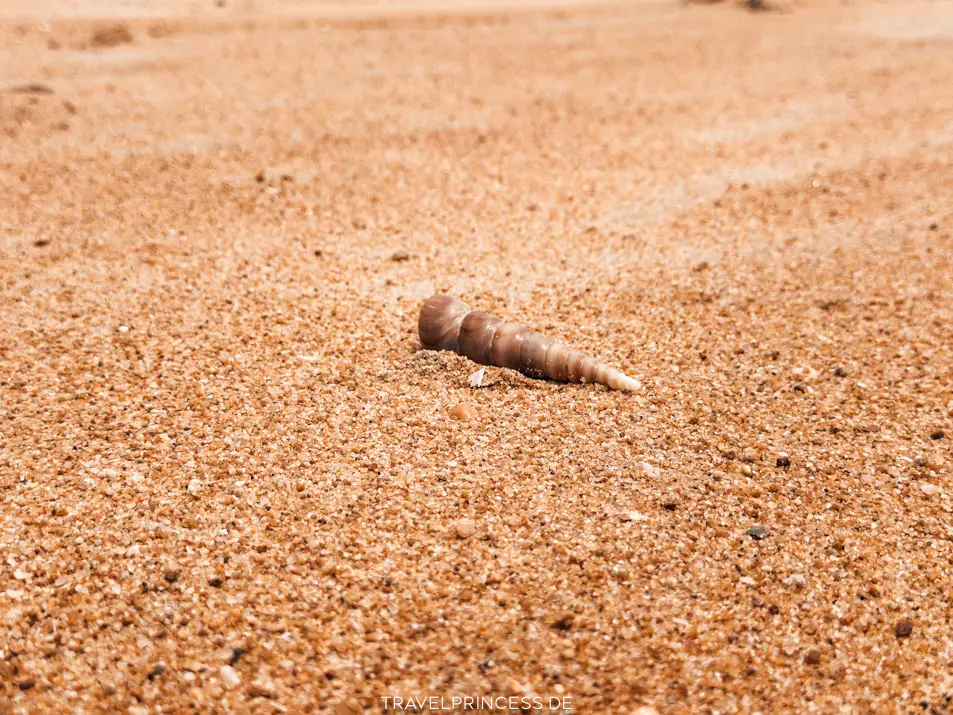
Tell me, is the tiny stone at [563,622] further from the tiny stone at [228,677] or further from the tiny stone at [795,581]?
the tiny stone at [228,677]

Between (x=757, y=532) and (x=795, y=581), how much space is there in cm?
28

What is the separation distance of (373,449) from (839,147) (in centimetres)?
685

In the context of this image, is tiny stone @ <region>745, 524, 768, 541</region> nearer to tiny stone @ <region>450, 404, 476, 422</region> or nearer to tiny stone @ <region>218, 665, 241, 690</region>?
tiny stone @ <region>450, 404, 476, 422</region>

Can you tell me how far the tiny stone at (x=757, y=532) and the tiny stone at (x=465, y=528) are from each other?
1171mm

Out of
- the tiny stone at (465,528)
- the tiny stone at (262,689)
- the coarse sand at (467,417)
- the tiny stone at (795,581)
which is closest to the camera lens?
the tiny stone at (262,689)

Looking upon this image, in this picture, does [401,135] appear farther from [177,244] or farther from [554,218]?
[177,244]

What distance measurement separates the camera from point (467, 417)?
13.2ft

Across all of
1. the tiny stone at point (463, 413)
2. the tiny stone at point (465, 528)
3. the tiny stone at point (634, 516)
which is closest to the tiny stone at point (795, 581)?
the tiny stone at point (634, 516)

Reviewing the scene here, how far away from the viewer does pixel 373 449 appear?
3.85 meters

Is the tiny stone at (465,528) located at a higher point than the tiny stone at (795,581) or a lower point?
higher

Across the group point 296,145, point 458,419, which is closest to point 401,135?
point 296,145

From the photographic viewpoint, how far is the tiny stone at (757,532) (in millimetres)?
3359

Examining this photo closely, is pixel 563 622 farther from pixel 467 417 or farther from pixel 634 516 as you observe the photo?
pixel 467 417

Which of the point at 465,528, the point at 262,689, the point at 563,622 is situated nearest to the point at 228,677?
the point at 262,689
